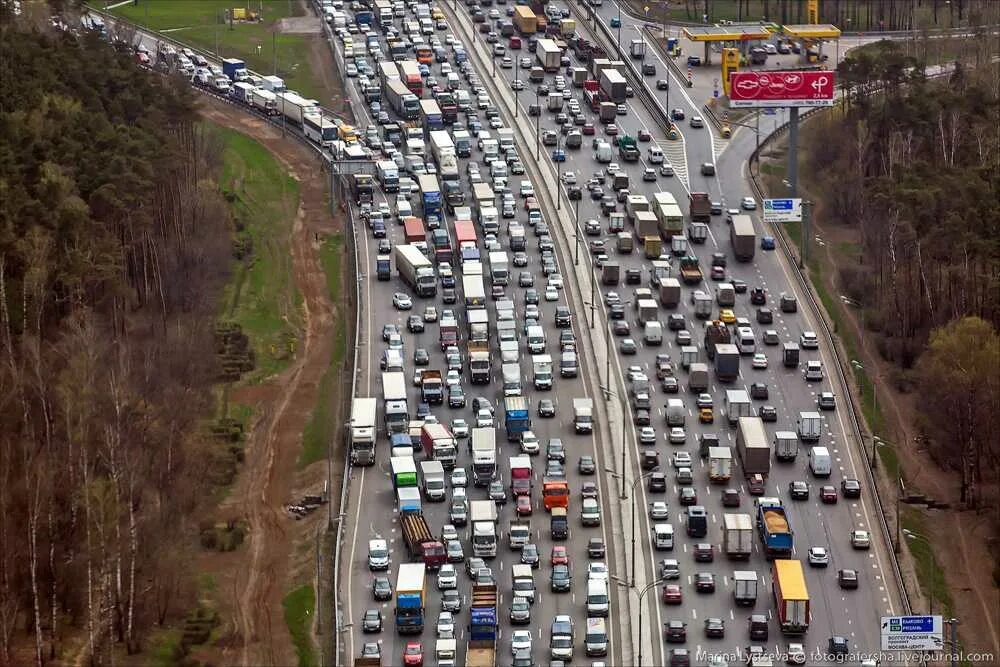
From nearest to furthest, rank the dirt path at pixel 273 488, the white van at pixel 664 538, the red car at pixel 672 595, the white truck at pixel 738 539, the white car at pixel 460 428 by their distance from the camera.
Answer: the dirt path at pixel 273 488
the red car at pixel 672 595
the white truck at pixel 738 539
the white van at pixel 664 538
the white car at pixel 460 428

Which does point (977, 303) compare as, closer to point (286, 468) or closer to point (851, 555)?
point (851, 555)

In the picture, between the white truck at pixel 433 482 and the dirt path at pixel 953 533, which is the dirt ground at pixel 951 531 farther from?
the white truck at pixel 433 482

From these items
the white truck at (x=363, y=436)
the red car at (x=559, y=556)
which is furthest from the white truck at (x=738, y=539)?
the white truck at (x=363, y=436)

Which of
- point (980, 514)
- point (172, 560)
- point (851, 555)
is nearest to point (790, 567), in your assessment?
point (851, 555)

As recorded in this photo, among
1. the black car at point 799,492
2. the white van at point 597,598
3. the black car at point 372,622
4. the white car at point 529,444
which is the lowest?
the black car at point 799,492

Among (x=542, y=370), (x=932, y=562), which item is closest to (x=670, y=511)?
(x=932, y=562)

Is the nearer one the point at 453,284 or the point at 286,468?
the point at 286,468

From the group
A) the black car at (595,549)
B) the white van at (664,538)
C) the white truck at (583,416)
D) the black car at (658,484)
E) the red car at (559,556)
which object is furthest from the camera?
the white truck at (583,416)
